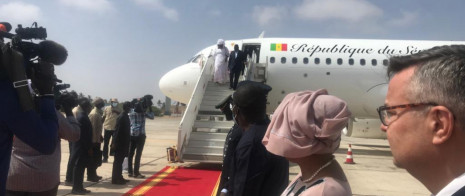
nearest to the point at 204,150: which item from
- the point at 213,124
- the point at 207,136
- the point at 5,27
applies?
the point at 207,136

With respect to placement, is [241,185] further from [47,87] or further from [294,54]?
[294,54]

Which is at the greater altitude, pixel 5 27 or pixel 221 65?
pixel 221 65

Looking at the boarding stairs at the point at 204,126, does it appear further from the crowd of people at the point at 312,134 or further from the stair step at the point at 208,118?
the crowd of people at the point at 312,134

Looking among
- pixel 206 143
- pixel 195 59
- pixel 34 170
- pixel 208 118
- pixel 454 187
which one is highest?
pixel 195 59

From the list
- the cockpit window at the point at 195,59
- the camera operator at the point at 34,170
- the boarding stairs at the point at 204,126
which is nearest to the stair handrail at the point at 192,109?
the boarding stairs at the point at 204,126

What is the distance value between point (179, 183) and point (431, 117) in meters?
6.65

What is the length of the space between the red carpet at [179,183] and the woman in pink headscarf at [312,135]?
504 cm

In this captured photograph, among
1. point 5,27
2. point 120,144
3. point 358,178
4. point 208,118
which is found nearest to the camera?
point 5,27

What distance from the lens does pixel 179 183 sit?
24.3 ft

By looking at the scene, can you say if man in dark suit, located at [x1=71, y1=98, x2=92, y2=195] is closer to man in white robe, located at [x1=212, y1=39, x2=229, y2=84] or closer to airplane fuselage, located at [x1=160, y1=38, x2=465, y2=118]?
man in white robe, located at [x1=212, y1=39, x2=229, y2=84]

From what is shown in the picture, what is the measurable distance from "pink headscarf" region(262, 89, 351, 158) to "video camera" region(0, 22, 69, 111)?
122 cm

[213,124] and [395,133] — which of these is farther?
[213,124]

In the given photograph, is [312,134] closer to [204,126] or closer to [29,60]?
[29,60]

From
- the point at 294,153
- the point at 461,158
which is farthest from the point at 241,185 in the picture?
the point at 461,158
